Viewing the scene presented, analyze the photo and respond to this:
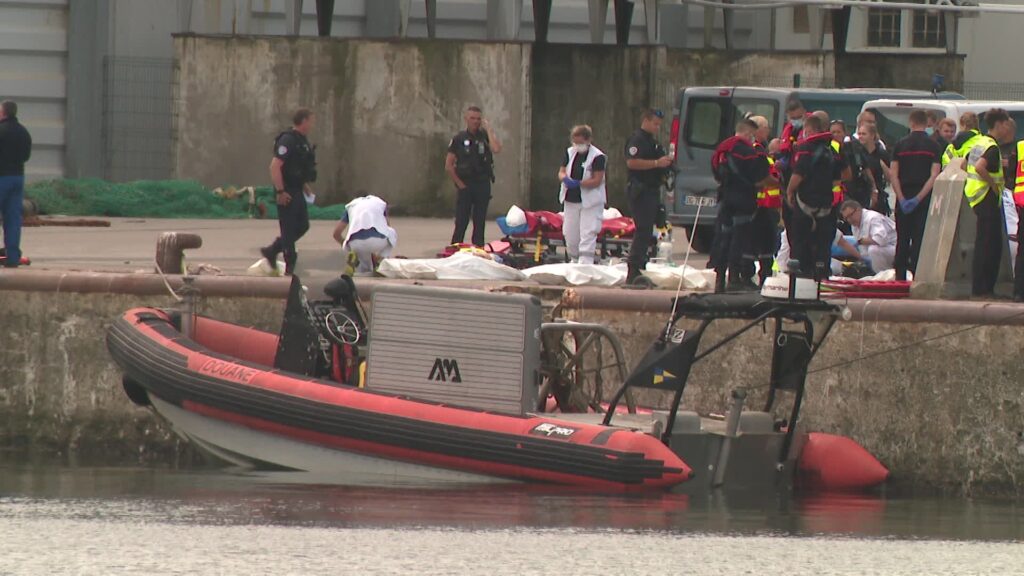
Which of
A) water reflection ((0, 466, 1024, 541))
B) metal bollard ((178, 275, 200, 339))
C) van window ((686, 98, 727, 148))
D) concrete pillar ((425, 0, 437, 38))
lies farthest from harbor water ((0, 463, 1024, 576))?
concrete pillar ((425, 0, 437, 38))

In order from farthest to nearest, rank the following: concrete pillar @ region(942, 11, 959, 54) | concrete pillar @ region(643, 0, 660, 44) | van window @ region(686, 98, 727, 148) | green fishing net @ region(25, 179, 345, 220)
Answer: concrete pillar @ region(942, 11, 959, 54) → concrete pillar @ region(643, 0, 660, 44) → green fishing net @ region(25, 179, 345, 220) → van window @ region(686, 98, 727, 148)

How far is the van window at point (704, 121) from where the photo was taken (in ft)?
74.3

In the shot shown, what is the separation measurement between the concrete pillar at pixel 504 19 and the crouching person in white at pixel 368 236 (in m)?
10.9

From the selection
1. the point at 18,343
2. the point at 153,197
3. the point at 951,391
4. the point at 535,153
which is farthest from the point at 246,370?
the point at 535,153

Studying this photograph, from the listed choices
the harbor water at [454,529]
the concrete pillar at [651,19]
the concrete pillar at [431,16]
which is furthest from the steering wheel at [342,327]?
the concrete pillar at [431,16]

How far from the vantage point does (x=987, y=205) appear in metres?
15.3

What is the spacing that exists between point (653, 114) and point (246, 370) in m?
4.78

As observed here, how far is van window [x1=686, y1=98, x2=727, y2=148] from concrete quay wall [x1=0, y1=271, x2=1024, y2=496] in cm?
768

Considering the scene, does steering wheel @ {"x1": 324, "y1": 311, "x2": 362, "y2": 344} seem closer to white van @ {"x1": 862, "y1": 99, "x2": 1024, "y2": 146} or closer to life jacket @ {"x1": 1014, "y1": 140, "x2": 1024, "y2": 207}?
life jacket @ {"x1": 1014, "y1": 140, "x2": 1024, "y2": 207}

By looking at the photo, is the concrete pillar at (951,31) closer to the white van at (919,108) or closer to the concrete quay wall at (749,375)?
the white van at (919,108)

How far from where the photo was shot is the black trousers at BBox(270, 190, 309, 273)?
16.8 metres

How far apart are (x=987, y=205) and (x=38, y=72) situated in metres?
15.0

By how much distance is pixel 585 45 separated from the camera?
88.4 ft

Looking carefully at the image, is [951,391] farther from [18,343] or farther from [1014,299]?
[18,343]
